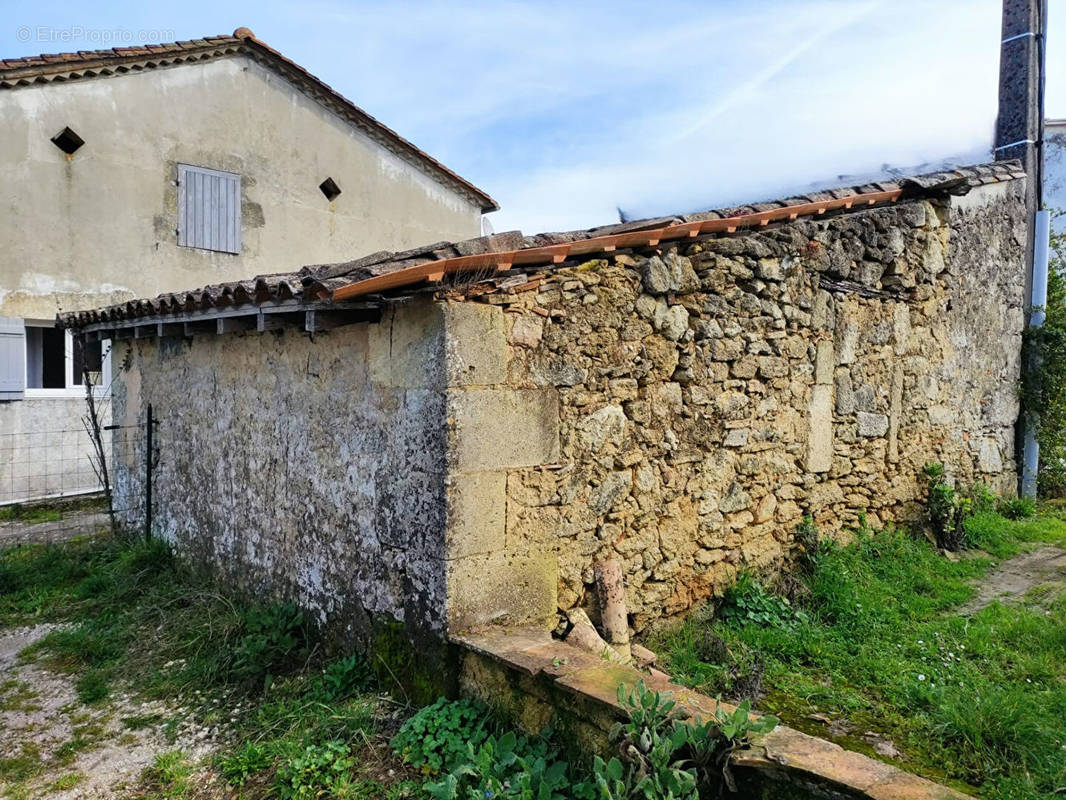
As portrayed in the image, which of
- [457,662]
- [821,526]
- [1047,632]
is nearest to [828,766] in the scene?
[457,662]

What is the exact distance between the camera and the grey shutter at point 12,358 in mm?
8445

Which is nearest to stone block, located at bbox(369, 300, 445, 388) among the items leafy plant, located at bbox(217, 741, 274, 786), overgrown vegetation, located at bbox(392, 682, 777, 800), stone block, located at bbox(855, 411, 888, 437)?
overgrown vegetation, located at bbox(392, 682, 777, 800)

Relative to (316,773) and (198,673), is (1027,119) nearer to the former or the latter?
(316,773)

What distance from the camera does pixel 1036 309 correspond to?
7754mm

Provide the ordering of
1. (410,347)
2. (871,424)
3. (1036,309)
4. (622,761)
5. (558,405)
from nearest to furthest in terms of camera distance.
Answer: (622,761), (410,347), (558,405), (871,424), (1036,309)

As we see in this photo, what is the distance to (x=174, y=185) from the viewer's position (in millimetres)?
9844

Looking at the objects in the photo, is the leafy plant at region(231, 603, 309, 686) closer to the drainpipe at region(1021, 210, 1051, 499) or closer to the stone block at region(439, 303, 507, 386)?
the stone block at region(439, 303, 507, 386)

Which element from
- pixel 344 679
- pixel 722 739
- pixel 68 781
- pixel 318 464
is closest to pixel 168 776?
pixel 68 781

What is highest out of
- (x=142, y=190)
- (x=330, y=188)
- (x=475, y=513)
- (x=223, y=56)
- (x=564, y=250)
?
(x=223, y=56)

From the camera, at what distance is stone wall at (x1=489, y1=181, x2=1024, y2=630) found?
12.8ft

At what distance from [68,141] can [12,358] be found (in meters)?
2.81

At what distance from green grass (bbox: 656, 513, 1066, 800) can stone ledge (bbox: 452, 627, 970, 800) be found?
848 mm

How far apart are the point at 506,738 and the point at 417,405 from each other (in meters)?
1.57

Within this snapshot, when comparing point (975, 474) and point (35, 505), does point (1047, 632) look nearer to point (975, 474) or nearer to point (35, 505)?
point (975, 474)
